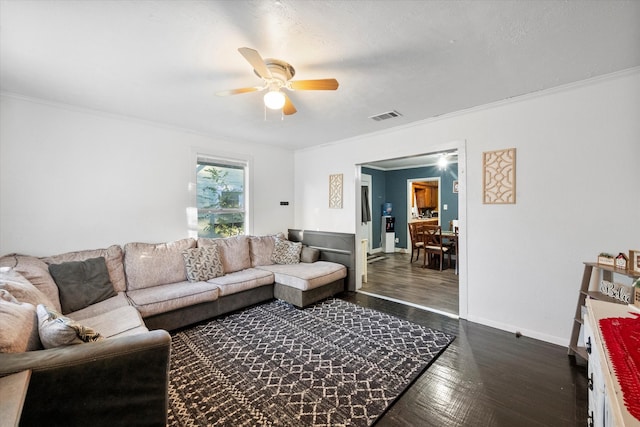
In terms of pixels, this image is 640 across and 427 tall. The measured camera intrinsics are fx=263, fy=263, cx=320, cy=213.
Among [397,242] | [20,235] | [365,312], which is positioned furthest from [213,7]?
[397,242]

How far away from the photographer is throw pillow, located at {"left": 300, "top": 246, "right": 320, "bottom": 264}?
4.43 metres

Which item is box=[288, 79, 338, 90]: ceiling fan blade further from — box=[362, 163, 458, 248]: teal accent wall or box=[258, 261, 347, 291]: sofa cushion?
box=[362, 163, 458, 248]: teal accent wall

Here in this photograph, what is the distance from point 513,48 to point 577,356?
266 cm

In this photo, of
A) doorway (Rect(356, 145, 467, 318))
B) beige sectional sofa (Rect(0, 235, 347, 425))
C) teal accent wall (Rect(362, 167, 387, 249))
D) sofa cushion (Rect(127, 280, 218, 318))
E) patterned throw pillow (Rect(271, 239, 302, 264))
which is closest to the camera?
beige sectional sofa (Rect(0, 235, 347, 425))

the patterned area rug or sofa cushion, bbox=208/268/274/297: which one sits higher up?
sofa cushion, bbox=208/268/274/297

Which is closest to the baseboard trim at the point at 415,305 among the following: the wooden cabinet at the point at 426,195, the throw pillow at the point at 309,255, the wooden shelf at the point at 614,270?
the throw pillow at the point at 309,255

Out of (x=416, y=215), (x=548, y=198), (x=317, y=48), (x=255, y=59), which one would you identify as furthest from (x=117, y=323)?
(x=416, y=215)

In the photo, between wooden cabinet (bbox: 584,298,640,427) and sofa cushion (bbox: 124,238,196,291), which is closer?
wooden cabinet (bbox: 584,298,640,427)

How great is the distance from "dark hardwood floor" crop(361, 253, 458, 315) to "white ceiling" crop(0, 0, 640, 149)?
2623 millimetres

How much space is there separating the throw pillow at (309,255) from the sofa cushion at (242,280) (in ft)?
2.72

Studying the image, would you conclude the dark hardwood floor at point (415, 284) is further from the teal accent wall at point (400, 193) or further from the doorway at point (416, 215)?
the teal accent wall at point (400, 193)

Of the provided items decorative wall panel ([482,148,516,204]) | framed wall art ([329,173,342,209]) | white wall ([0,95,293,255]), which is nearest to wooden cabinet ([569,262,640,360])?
decorative wall panel ([482,148,516,204])

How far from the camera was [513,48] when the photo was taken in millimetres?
1923

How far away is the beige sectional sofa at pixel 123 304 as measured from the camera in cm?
123
